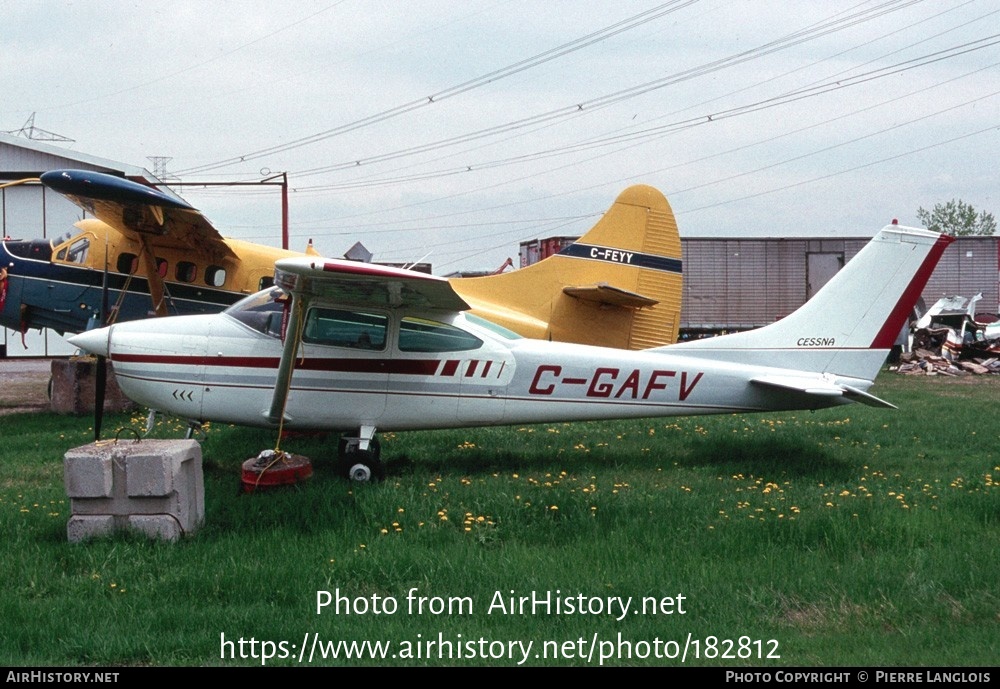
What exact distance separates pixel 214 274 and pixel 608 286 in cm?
597

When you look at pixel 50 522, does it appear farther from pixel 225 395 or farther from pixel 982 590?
pixel 982 590

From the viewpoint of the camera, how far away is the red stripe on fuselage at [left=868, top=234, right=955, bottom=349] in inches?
364

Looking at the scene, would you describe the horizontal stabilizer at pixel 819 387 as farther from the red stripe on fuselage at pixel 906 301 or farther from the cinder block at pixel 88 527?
the cinder block at pixel 88 527

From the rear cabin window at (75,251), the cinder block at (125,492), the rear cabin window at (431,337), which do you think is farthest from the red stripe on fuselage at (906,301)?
the rear cabin window at (75,251)

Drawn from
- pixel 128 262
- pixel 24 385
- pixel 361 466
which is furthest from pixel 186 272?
pixel 24 385

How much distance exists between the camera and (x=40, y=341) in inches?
1054

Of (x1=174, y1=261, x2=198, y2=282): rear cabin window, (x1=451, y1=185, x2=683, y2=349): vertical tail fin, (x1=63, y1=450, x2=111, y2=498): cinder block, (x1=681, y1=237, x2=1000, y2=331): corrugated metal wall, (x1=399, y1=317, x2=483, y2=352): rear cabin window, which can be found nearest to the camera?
(x1=63, y1=450, x2=111, y2=498): cinder block

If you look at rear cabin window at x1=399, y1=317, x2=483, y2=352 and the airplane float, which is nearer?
rear cabin window at x1=399, y1=317, x2=483, y2=352

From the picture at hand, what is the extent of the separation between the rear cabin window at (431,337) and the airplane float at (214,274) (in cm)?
145

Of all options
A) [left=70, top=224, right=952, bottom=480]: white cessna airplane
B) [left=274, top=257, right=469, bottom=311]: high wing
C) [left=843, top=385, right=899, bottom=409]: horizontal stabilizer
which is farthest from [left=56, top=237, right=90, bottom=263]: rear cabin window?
[left=843, top=385, right=899, bottom=409]: horizontal stabilizer

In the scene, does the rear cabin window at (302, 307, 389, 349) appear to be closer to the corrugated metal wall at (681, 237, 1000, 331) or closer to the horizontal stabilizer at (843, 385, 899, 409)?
the horizontal stabilizer at (843, 385, 899, 409)

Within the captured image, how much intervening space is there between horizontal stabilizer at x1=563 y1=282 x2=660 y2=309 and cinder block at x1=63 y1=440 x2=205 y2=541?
607cm

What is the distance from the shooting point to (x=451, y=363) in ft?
29.7

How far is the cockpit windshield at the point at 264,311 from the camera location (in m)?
8.93
